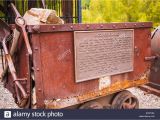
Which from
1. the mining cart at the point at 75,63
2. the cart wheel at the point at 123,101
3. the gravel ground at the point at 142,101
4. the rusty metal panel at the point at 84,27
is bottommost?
the gravel ground at the point at 142,101

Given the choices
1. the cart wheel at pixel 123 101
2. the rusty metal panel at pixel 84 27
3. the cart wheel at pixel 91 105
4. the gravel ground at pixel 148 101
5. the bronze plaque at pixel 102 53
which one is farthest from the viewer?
the gravel ground at pixel 148 101

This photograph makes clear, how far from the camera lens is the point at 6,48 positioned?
16.1ft

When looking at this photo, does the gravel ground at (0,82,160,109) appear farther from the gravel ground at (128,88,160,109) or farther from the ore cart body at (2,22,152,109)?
the ore cart body at (2,22,152,109)

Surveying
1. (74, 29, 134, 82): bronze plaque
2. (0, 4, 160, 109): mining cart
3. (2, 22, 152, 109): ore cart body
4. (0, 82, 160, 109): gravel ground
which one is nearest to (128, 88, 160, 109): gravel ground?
(0, 82, 160, 109): gravel ground

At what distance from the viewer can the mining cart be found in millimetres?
4176

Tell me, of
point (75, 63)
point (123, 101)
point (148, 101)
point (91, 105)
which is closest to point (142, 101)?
point (148, 101)

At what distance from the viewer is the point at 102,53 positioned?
4707 millimetres

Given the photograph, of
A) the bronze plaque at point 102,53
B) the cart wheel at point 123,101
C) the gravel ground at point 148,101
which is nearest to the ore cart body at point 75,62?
the bronze plaque at point 102,53

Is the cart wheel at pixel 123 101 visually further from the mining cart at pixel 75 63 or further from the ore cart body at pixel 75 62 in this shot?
the ore cart body at pixel 75 62

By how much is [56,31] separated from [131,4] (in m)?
14.6

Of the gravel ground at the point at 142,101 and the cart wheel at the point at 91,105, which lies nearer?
the cart wheel at the point at 91,105

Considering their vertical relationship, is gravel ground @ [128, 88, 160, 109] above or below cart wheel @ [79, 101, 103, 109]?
below

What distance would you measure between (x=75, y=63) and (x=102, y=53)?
521mm

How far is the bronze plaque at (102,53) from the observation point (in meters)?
4.46
